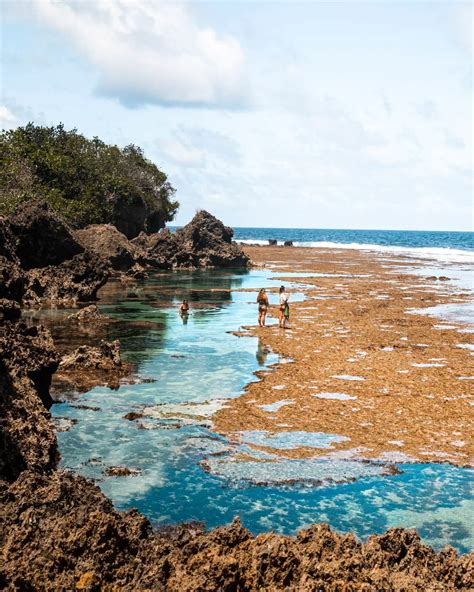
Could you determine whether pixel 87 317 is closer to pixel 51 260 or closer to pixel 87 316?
pixel 87 316

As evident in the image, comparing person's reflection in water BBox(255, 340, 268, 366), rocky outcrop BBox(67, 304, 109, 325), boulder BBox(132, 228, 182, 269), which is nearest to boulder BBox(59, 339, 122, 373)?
person's reflection in water BBox(255, 340, 268, 366)

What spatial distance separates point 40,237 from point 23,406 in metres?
27.6

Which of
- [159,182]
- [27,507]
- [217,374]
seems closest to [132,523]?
[27,507]

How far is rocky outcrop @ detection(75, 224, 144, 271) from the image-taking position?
51.9 m

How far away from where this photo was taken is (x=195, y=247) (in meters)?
74.5

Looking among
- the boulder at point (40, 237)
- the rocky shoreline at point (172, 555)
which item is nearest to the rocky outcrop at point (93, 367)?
the rocky shoreline at point (172, 555)

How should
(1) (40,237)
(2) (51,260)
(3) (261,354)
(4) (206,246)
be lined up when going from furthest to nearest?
(4) (206,246), (2) (51,260), (1) (40,237), (3) (261,354)

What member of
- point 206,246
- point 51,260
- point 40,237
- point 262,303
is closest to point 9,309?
point 262,303

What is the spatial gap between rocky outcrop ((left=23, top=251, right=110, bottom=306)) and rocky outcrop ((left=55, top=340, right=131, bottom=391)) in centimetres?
1567

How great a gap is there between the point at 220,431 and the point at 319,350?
10128 mm

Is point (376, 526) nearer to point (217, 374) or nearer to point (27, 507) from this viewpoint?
point (27, 507)

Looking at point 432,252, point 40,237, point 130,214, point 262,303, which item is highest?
point 130,214

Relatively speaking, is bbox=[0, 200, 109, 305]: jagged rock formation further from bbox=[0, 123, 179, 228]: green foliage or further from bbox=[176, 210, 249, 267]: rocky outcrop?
bbox=[176, 210, 249, 267]: rocky outcrop

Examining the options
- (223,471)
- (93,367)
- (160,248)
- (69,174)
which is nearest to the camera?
(223,471)
